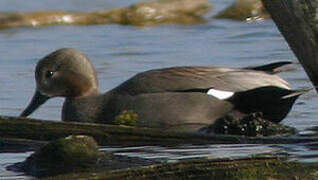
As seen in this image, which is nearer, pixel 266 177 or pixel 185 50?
pixel 266 177

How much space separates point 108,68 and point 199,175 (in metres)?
6.07

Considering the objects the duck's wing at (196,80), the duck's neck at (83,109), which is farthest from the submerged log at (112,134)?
the duck's neck at (83,109)

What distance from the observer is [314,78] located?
278 inches

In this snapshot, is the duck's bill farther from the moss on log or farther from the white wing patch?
the moss on log

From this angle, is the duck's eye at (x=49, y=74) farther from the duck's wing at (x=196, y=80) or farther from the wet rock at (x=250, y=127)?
the wet rock at (x=250, y=127)

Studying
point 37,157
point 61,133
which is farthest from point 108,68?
point 37,157

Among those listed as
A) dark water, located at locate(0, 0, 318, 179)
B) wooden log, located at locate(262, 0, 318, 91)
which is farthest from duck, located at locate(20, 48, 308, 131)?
wooden log, located at locate(262, 0, 318, 91)

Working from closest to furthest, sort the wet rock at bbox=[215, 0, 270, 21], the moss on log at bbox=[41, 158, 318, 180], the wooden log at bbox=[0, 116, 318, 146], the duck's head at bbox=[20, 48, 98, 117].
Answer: the moss on log at bbox=[41, 158, 318, 180] → the wooden log at bbox=[0, 116, 318, 146] → the duck's head at bbox=[20, 48, 98, 117] → the wet rock at bbox=[215, 0, 270, 21]

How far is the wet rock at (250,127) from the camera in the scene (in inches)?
341

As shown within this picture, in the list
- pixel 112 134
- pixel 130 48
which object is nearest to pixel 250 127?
pixel 112 134

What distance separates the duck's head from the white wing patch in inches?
47.0

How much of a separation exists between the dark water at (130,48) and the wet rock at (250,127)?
19 centimetres

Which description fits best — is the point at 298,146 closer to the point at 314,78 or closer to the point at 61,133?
the point at 314,78

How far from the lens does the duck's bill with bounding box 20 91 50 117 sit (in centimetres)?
997
